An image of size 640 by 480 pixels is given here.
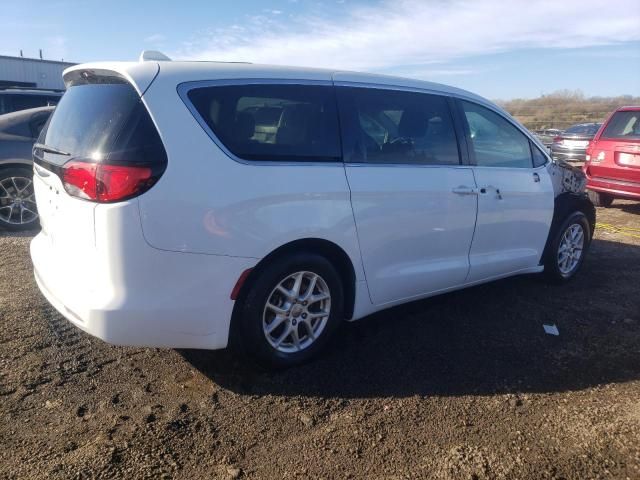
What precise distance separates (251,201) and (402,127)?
4.84 ft

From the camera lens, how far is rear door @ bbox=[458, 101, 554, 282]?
14.7ft

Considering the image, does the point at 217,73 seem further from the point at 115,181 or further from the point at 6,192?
the point at 6,192

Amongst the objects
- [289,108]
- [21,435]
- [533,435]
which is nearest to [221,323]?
[21,435]

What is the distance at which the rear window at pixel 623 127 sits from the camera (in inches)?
361

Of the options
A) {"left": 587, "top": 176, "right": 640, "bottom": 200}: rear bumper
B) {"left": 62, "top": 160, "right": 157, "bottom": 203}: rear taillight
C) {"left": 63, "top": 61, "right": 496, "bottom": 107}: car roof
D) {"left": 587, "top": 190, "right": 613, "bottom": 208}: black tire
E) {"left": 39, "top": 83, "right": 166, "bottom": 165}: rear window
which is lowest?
{"left": 587, "top": 190, "right": 613, "bottom": 208}: black tire

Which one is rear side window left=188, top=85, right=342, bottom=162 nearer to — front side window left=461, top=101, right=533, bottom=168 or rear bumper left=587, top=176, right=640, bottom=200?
front side window left=461, top=101, right=533, bottom=168

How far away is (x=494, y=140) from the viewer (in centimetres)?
472

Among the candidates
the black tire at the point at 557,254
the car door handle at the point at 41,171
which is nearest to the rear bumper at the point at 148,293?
the car door handle at the point at 41,171

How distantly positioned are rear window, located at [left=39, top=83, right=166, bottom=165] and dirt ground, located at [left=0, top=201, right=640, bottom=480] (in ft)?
4.38

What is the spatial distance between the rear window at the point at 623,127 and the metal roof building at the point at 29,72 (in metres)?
27.1

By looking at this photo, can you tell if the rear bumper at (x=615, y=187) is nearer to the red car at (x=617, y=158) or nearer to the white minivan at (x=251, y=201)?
the red car at (x=617, y=158)

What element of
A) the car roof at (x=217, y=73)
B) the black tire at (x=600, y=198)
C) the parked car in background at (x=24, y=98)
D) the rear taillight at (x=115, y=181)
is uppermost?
the car roof at (x=217, y=73)

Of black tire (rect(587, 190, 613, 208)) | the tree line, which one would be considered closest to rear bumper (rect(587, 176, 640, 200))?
black tire (rect(587, 190, 613, 208))

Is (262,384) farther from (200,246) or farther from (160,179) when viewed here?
(160,179)
